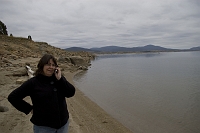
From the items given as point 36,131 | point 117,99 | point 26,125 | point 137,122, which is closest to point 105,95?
point 117,99

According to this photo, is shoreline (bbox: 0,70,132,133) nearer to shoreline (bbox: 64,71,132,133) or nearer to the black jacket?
shoreline (bbox: 64,71,132,133)

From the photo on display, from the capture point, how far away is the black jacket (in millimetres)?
2523

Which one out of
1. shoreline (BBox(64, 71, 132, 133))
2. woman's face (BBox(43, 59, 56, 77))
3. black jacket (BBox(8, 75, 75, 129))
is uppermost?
woman's face (BBox(43, 59, 56, 77))

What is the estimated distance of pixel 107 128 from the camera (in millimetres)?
6617

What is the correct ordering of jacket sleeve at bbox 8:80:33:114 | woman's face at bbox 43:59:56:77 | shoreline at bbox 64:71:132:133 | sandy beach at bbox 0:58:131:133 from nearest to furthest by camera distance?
1. jacket sleeve at bbox 8:80:33:114
2. woman's face at bbox 43:59:56:77
3. sandy beach at bbox 0:58:131:133
4. shoreline at bbox 64:71:132:133

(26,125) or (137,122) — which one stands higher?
(26,125)

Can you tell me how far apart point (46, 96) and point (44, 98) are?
4cm

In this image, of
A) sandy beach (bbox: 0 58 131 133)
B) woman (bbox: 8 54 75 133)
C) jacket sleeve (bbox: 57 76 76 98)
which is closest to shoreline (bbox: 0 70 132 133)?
sandy beach (bbox: 0 58 131 133)

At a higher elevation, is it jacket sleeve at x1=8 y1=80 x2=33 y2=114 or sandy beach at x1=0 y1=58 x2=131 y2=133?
jacket sleeve at x1=8 y1=80 x2=33 y2=114

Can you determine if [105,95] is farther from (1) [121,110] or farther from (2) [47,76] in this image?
(2) [47,76]

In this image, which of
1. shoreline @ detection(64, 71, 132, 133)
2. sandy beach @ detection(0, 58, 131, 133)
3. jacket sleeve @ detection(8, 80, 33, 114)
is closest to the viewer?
jacket sleeve @ detection(8, 80, 33, 114)

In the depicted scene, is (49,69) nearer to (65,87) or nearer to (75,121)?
(65,87)

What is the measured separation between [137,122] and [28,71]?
8975 millimetres

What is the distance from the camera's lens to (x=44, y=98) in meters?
2.54
